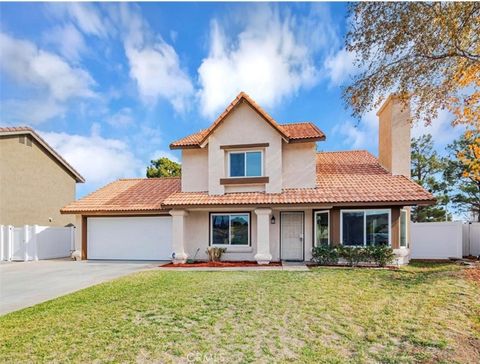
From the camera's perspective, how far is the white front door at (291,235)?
15414 mm

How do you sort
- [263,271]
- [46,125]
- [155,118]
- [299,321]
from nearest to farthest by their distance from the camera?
[299,321] < [263,271] < [155,118] < [46,125]

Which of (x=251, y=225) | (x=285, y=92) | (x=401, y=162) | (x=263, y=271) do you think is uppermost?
(x=285, y=92)

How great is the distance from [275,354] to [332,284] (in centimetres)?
546

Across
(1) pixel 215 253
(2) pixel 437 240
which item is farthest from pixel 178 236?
(2) pixel 437 240

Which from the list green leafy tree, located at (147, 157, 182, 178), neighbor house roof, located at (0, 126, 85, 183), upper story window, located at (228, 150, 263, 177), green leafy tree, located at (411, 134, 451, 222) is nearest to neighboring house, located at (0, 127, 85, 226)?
neighbor house roof, located at (0, 126, 85, 183)

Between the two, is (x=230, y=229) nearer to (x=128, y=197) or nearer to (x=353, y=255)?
(x=353, y=255)

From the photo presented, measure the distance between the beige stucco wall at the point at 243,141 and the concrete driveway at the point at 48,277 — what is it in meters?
5.91

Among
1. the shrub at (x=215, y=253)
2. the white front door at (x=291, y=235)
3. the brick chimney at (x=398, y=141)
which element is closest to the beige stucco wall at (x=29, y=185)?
the shrub at (x=215, y=253)

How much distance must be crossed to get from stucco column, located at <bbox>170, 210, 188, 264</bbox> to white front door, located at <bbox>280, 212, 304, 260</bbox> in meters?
5.10

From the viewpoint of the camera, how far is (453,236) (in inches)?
643

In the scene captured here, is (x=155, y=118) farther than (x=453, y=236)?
Yes

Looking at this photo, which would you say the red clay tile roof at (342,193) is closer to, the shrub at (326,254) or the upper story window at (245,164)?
the upper story window at (245,164)

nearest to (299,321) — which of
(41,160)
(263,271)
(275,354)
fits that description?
(275,354)

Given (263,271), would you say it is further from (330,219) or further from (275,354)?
(275,354)
